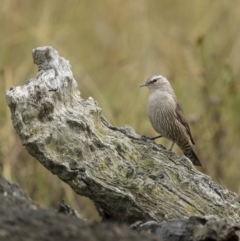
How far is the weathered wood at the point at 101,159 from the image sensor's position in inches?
207

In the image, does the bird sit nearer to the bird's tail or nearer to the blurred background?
the bird's tail

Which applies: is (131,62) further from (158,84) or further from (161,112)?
(161,112)

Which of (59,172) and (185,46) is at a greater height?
(185,46)

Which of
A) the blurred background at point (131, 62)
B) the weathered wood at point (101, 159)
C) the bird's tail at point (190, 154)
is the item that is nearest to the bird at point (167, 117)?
the bird's tail at point (190, 154)

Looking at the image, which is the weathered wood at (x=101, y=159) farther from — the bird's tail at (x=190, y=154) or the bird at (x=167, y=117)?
the bird's tail at (x=190, y=154)

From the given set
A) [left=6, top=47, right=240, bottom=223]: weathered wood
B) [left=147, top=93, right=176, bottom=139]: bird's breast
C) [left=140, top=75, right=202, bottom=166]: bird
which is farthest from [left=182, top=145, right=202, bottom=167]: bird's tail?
[left=6, top=47, right=240, bottom=223]: weathered wood

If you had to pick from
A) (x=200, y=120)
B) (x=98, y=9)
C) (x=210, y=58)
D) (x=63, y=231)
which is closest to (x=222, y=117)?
(x=200, y=120)

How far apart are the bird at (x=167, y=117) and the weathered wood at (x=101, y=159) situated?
209cm

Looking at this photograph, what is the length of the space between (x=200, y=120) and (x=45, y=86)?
434 centimetres

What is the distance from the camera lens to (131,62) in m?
11.7

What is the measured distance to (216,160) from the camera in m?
9.41

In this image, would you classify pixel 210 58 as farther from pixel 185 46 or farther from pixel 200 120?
pixel 200 120

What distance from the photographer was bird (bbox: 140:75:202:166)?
8070mm

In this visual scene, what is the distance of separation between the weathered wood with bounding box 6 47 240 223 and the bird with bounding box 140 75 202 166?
6.87 feet
